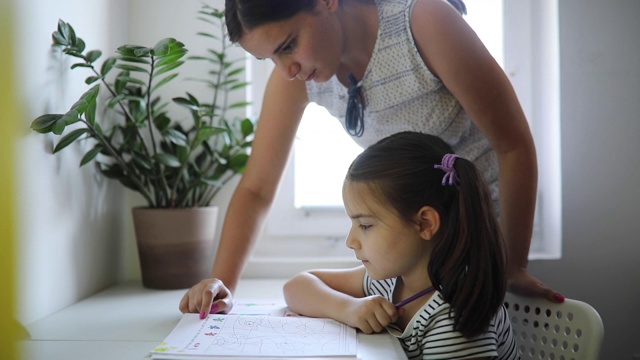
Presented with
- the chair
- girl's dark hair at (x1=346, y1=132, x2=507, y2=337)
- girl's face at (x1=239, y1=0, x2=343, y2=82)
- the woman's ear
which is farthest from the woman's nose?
the chair

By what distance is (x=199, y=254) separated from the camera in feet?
4.76

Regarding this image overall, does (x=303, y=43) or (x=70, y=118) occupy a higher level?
(x=303, y=43)

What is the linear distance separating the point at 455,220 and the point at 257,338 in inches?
A: 13.0

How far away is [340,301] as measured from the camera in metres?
1.01

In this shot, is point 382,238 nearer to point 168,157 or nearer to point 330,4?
point 330,4

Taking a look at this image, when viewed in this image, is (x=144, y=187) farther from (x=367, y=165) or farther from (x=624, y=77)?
(x=624, y=77)

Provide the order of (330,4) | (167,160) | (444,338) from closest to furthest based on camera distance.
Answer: (444,338) → (330,4) → (167,160)

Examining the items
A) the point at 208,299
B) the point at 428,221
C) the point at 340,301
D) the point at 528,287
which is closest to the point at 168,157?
the point at 208,299

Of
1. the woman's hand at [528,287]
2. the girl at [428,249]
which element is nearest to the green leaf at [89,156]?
the girl at [428,249]

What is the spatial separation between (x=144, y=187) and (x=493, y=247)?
856mm

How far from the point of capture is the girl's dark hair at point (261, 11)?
100cm

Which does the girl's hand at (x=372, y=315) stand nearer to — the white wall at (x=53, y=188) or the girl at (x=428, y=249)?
the girl at (x=428, y=249)

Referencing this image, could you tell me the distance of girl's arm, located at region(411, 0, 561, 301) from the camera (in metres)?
1.04

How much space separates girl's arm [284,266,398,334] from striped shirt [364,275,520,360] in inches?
1.5
